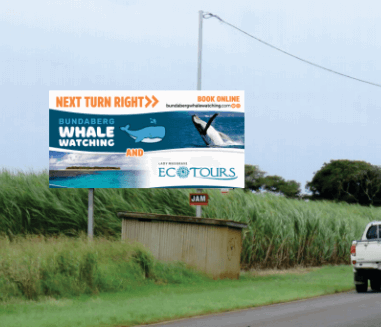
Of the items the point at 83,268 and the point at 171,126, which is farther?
the point at 171,126

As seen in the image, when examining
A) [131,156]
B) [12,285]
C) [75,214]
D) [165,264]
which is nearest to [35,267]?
[12,285]

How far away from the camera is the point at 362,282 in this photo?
1834 cm

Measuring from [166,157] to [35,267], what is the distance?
941cm

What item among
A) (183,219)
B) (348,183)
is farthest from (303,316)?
(348,183)

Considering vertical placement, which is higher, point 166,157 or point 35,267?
point 166,157

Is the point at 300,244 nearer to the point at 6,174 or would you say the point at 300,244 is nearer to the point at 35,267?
the point at 6,174

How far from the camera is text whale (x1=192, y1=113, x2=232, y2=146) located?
2403 cm

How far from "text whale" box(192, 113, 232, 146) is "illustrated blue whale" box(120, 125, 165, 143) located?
4.43ft

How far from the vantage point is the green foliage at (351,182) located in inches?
3302

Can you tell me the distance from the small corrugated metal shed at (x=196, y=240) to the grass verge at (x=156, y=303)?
0.75 metres

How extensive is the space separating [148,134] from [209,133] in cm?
233

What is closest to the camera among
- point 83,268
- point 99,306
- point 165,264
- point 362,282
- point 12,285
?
point 99,306

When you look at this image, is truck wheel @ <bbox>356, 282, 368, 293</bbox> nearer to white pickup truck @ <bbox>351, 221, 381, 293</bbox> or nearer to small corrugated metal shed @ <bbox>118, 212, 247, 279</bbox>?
white pickup truck @ <bbox>351, 221, 381, 293</bbox>

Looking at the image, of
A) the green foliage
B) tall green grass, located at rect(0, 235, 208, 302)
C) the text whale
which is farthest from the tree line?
tall green grass, located at rect(0, 235, 208, 302)
